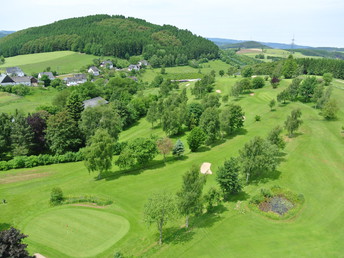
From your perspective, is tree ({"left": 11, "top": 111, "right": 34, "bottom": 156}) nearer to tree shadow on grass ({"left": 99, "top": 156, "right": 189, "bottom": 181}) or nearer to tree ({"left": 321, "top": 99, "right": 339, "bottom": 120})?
tree shadow on grass ({"left": 99, "top": 156, "right": 189, "bottom": 181})

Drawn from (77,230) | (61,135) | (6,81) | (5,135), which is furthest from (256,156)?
(6,81)

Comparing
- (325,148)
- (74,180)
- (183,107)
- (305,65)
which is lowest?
(74,180)

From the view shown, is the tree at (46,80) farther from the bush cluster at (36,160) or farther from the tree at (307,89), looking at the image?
the tree at (307,89)

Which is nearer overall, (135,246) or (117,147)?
(135,246)

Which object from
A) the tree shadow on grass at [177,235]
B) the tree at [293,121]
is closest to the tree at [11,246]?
the tree shadow on grass at [177,235]

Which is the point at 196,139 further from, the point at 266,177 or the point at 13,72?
the point at 13,72

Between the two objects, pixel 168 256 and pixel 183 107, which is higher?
pixel 183 107

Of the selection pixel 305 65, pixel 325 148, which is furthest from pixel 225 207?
pixel 305 65

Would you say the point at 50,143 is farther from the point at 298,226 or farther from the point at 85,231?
the point at 298,226
